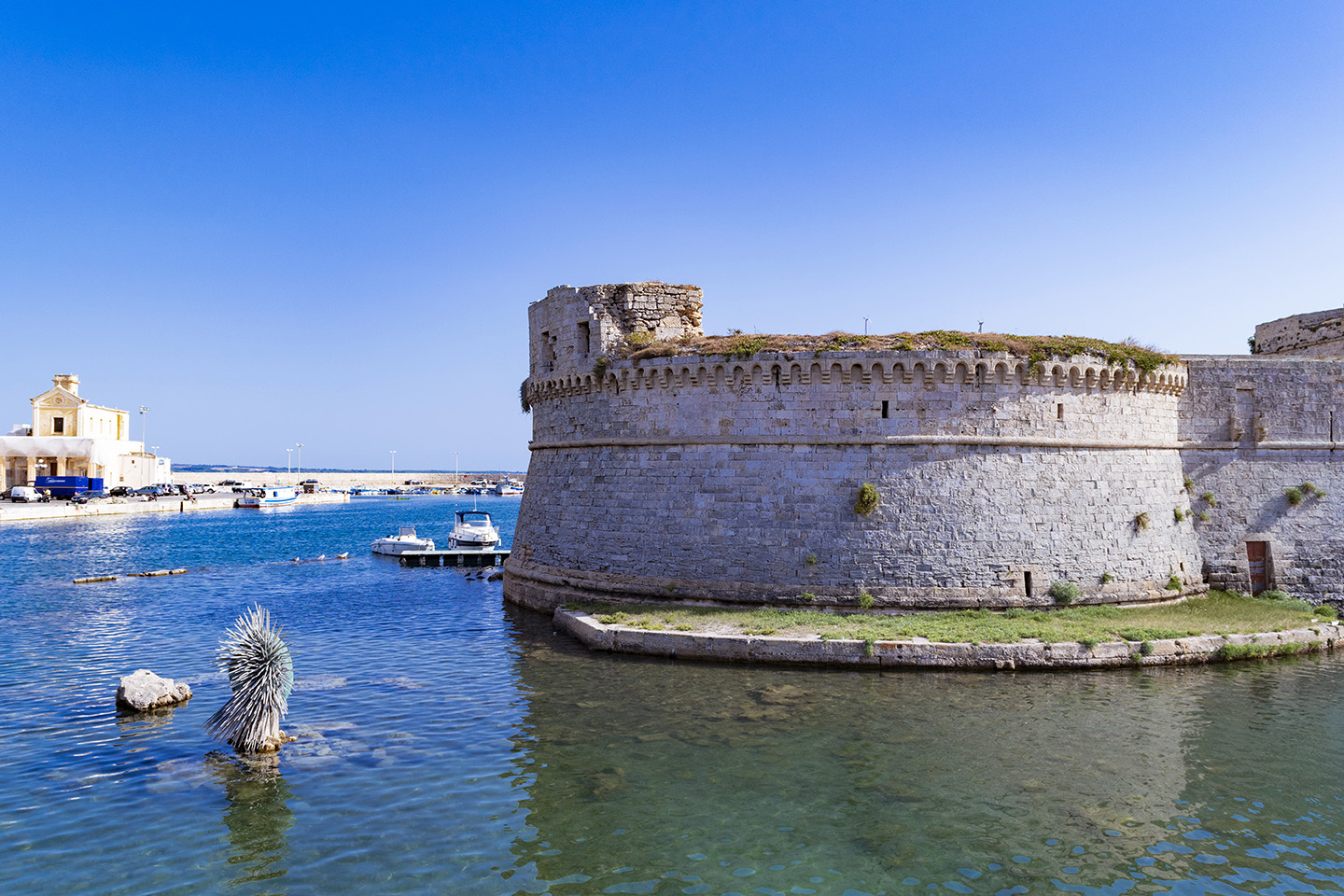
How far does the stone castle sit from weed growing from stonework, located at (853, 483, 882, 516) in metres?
0.08

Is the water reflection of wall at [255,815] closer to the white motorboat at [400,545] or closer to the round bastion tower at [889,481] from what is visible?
the round bastion tower at [889,481]

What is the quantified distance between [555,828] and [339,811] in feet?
8.20

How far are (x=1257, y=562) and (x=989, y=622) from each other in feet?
28.3

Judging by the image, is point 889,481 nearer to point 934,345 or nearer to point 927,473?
point 927,473

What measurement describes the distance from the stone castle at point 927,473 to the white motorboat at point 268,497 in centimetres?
7526

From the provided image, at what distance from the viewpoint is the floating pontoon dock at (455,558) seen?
32562mm

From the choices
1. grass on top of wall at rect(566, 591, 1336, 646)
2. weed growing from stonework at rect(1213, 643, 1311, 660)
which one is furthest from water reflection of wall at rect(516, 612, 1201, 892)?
weed growing from stonework at rect(1213, 643, 1311, 660)

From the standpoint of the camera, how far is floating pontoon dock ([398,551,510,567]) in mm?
32562

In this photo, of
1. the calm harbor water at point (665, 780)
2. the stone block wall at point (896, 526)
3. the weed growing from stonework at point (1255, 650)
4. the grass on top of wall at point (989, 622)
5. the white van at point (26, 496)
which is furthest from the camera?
the white van at point (26, 496)

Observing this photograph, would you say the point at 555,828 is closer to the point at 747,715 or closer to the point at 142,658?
the point at 747,715

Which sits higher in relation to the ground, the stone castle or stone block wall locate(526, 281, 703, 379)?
stone block wall locate(526, 281, 703, 379)

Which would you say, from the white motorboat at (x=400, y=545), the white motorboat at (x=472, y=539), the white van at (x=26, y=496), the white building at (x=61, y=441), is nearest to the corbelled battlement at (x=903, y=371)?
the white motorboat at (x=472, y=539)

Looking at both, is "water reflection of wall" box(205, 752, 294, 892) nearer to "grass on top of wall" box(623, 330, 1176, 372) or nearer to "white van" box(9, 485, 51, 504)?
"grass on top of wall" box(623, 330, 1176, 372)

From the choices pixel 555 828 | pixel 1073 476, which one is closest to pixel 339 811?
pixel 555 828
